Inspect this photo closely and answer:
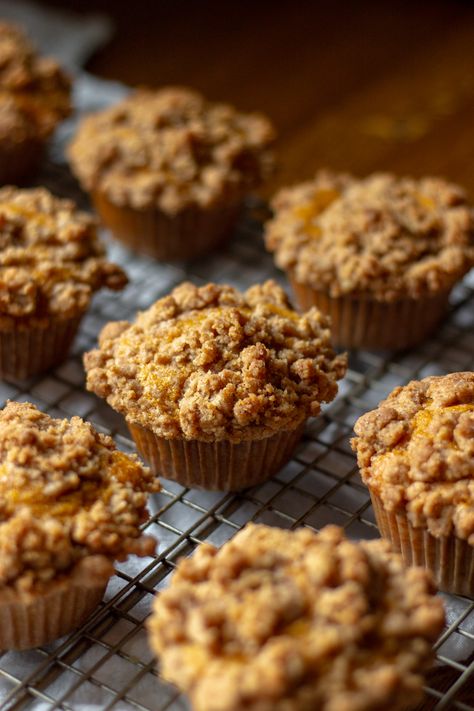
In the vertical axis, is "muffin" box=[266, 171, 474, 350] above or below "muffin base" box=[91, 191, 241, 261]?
above

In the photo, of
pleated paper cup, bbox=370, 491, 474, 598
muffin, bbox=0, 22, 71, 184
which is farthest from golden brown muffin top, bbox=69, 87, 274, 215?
pleated paper cup, bbox=370, 491, 474, 598

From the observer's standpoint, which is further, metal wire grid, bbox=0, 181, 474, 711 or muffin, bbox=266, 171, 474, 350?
muffin, bbox=266, 171, 474, 350

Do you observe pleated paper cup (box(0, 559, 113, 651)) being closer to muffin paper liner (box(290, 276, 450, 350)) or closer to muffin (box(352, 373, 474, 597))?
muffin (box(352, 373, 474, 597))

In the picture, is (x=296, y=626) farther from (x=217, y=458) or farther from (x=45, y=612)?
(x=217, y=458)

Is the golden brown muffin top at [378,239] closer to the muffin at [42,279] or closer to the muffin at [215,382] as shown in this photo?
the muffin at [215,382]

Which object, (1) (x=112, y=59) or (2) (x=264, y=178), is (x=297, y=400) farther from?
(1) (x=112, y=59)

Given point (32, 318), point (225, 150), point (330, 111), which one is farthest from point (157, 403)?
point (330, 111)
